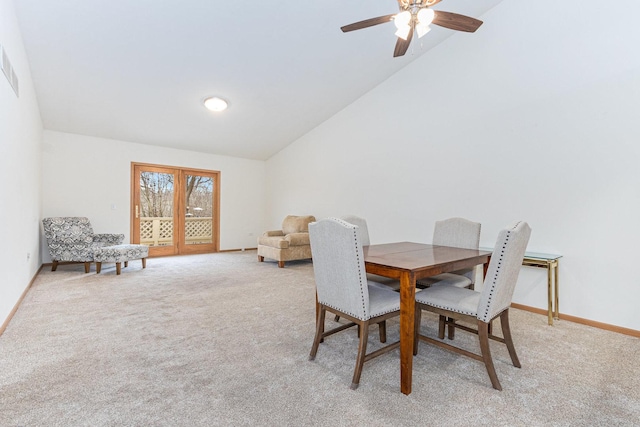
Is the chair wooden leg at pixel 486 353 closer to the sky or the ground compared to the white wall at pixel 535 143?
closer to the ground

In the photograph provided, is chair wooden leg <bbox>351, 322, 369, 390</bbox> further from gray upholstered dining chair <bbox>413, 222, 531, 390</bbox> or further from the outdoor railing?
the outdoor railing

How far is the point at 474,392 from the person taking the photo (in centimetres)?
179

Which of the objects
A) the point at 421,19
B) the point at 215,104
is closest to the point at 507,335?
the point at 421,19

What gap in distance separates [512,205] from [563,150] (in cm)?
72

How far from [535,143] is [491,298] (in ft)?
7.73

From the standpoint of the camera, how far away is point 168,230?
669cm

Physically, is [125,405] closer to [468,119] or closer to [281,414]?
[281,414]

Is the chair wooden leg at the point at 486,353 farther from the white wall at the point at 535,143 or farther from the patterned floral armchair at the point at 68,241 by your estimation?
the patterned floral armchair at the point at 68,241

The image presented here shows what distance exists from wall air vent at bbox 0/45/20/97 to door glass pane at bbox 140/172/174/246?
11.3ft

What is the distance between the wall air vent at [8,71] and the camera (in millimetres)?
2492

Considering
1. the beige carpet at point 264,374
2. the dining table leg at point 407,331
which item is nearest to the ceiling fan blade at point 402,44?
the dining table leg at point 407,331

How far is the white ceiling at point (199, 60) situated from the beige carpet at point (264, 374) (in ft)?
9.47

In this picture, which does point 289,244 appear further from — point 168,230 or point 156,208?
point 156,208

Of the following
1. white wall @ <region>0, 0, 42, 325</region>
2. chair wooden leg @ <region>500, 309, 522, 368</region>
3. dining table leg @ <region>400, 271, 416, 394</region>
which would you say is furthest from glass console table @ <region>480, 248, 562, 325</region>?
white wall @ <region>0, 0, 42, 325</region>
